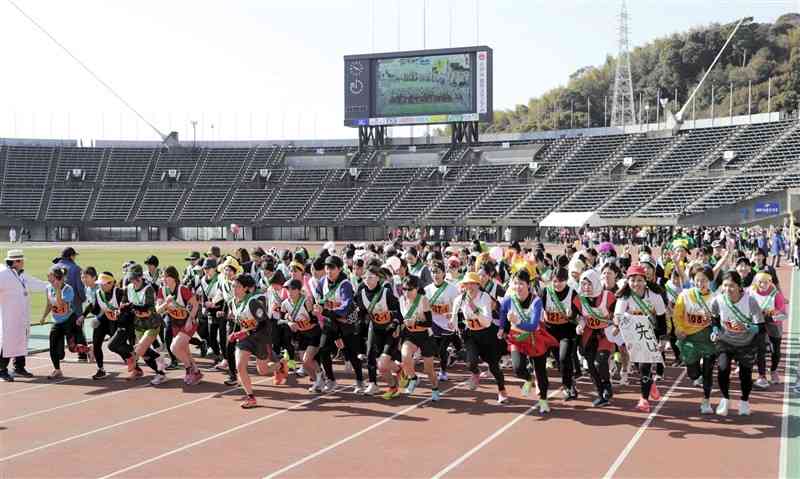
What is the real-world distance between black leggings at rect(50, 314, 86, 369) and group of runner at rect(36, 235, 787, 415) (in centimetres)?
3

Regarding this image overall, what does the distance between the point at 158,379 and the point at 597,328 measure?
678 cm

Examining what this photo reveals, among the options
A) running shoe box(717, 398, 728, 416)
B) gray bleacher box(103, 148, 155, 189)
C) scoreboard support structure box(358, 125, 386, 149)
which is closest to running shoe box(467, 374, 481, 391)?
running shoe box(717, 398, 728, 416)

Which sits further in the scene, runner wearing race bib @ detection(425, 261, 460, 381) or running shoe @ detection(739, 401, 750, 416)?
runner wearing race bib @ detection(425, 261, 460, 381)

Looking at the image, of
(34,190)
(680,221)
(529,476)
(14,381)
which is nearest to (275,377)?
(14,381)

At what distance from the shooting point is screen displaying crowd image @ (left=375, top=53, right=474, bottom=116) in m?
65.2

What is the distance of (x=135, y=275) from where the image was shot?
40.0ft

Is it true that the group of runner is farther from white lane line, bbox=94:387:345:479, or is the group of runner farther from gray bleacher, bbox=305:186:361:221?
gray bleacher, bbox=305:186:361:221

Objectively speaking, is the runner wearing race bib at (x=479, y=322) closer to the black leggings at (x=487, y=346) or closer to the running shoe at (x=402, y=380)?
the black leggings at (x=487, y=346)

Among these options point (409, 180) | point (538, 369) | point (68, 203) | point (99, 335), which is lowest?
point (538, 369)

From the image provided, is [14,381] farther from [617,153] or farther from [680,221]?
[617,153]

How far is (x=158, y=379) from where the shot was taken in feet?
→ 39.4

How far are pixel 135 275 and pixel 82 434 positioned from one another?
3.73 m

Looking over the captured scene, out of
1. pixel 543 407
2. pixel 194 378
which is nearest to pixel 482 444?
pixel 543 407

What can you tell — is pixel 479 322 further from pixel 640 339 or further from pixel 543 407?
pixel 640 339
